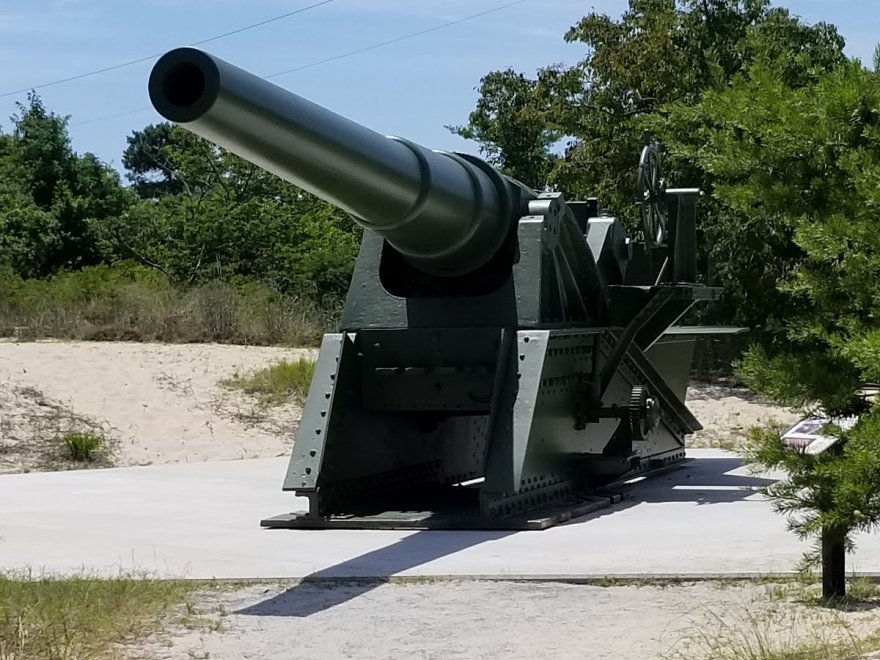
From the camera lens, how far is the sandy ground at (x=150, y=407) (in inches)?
553

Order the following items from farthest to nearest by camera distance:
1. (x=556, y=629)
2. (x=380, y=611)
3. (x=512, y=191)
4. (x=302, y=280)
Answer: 1. (x=302, y=280)
2. (x=512, y=191)
3. (x=380, y=611)
4. (x=556, y=629)

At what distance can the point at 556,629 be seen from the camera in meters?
5.48

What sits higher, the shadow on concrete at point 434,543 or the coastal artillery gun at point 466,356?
the coastal artillery gun at point 466,356

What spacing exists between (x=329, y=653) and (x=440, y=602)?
0.98 m

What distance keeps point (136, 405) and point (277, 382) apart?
178 cm

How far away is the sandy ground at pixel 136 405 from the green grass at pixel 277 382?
0.59 feet

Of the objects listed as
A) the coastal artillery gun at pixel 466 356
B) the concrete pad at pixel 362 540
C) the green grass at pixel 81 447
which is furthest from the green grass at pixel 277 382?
the coastal artillery gun at pixel 466 356

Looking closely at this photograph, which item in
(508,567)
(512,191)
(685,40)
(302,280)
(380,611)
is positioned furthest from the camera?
(302,280)

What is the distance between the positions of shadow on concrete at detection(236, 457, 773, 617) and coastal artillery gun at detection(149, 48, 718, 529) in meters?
0.26

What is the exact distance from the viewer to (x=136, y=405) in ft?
51.0

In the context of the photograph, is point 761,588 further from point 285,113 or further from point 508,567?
point 285,113

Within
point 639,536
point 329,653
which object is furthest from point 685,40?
point 329,653

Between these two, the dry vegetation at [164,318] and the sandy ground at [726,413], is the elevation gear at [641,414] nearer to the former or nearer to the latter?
the sandy ground at [726,413]

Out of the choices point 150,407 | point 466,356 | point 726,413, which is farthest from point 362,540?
point 726,413
